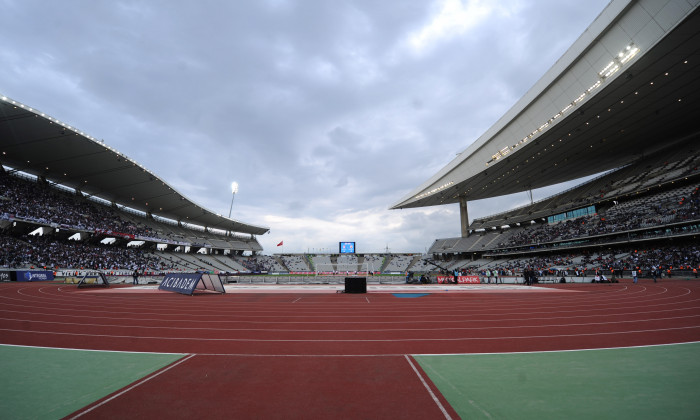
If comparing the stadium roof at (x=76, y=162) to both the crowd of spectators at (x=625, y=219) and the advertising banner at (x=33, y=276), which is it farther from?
the crowd of spectators at (x=625, y=219)

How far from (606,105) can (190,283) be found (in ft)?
119

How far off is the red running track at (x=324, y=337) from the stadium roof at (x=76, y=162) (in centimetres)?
2073

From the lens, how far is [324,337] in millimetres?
7395

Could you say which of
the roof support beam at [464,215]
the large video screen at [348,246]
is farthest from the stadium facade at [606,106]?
the large video screen at [348,246]

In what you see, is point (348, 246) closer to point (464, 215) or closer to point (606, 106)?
point (464, 215)

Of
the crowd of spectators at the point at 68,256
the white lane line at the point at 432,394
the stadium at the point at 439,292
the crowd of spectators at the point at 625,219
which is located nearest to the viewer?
the white lane line at the point at 432,394

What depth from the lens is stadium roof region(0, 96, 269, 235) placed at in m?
25.0

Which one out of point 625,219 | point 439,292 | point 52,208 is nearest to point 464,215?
point 625,219

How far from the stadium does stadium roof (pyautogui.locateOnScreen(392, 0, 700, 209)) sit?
191mm

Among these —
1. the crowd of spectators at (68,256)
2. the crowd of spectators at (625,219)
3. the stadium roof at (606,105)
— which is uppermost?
the stadium roof at (606,105)

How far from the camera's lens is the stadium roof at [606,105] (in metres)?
18.4

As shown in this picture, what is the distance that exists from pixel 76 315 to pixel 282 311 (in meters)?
7.04

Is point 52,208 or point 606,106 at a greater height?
point 606,106

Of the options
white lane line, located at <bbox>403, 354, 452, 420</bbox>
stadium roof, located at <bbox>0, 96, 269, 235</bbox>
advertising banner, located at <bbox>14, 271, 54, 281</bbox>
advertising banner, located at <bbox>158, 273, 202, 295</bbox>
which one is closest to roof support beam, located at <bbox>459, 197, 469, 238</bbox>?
stadium roof, located at <bbox>0, 96, 269, 235</bbox>
